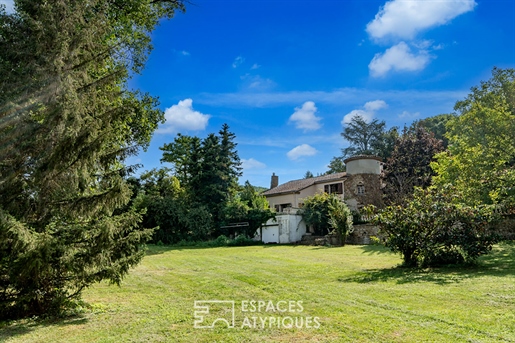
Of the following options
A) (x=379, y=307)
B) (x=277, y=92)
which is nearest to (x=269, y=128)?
(x=277, y=92)

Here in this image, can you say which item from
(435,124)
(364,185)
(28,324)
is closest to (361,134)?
(435,124)

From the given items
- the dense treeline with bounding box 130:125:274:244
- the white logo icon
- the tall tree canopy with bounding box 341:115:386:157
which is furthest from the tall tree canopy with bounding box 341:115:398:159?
the white logo icon

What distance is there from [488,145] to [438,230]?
382 inches

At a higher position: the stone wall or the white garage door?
the stone wall

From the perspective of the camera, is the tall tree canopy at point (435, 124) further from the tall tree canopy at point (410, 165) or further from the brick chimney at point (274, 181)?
the brick chimney at point (274, 181)

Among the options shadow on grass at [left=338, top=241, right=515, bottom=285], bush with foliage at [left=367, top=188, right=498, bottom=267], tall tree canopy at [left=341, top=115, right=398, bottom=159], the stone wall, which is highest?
tall tree canopy at [left=341, top=115, right=398, bottom=159]

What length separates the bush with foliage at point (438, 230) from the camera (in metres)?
11.4

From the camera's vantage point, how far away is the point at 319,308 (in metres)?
6.42

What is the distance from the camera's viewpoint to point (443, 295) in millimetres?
7227

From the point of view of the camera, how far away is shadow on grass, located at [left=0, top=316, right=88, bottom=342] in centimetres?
554

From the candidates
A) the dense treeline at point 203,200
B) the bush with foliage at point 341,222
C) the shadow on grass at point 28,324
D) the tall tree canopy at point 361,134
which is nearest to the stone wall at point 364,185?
the bush with foliage at point 341,222

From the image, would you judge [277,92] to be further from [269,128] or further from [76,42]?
[76,42]

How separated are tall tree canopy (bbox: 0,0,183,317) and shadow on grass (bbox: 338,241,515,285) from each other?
6.63 meters

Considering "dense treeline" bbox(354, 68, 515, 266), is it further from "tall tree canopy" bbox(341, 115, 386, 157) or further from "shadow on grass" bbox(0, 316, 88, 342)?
"tall tree canopy" bbox(341, 115, 386, 157)
